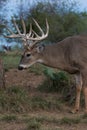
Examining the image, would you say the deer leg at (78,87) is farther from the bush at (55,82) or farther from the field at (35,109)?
the bush at (55,82)

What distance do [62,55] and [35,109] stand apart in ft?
6.45

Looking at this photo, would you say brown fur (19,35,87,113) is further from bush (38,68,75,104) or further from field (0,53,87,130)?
bush (38,68,75,104)

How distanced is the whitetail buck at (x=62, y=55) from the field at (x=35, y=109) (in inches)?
27.0

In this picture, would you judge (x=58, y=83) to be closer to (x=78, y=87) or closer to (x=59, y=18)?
(x=78, y=87)

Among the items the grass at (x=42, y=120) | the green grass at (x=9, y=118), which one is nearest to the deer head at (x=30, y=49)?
the grass at (x=42, y=120)

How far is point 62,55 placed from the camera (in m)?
13.0

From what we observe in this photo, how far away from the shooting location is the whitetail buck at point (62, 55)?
12.5 m

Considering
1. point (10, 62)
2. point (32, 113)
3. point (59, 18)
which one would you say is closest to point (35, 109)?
point (32, 113)

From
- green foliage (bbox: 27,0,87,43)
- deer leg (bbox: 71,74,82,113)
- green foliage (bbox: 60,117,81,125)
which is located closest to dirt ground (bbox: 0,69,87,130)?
green foliage (bbox: 60,117,81,125)

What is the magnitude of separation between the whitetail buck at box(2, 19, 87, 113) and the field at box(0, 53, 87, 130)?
0.69 meters

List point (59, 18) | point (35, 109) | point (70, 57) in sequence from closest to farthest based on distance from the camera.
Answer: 1. point (35, 109)
2. point (70, 57)
3. point (59, 18)

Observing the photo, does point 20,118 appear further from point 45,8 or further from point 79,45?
point 45,8

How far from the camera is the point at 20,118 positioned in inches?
415

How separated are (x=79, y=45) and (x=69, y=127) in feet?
11.7
